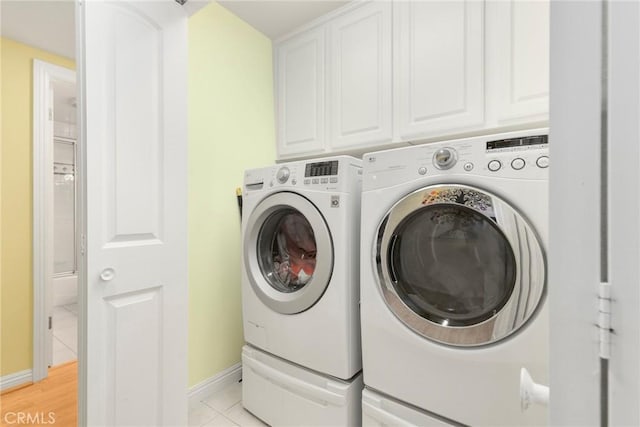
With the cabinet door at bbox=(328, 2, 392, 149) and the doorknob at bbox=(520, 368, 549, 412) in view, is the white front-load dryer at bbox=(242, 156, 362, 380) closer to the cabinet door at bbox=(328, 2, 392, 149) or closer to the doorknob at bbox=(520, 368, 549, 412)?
the cabinet door at bbox=(328, 2, 392, 149)

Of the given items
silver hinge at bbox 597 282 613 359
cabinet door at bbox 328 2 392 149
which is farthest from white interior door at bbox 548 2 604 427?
cabinet door at bbox 328 2 392 149

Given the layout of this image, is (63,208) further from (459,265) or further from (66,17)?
(459,265)

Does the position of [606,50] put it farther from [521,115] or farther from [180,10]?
[180,10]

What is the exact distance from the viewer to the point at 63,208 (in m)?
3.46

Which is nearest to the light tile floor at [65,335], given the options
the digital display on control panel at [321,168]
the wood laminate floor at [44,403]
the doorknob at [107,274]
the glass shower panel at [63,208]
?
the wood laminate floor at [44,403]

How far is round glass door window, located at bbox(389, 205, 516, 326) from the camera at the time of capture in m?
0.90

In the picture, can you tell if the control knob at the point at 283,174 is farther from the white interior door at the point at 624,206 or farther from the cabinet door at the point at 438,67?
the white interior door at the point at 624,206

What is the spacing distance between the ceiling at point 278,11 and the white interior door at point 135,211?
2.51 ft

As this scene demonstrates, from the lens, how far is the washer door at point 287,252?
1.21 m

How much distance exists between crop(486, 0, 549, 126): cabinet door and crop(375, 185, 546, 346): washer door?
67 centimetres

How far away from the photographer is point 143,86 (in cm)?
105

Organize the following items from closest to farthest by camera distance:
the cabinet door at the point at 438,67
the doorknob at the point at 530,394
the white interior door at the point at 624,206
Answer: the white interior door at the point at 624,206 < the doorknob at the point at 530,394 < the cabinet door at the point at 438,67

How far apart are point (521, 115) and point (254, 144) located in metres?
1.51

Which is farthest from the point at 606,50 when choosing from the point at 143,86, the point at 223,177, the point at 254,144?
the point at 254,144
